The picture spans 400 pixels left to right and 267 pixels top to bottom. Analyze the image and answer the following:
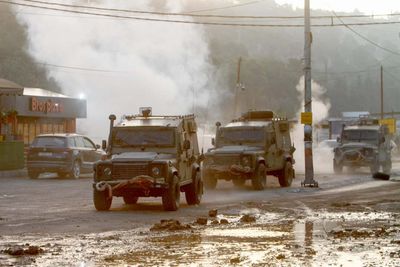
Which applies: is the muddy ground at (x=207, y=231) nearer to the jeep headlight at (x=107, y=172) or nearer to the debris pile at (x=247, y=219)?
the debris pile at (x=247, y=219)

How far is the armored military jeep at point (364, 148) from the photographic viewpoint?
124ft

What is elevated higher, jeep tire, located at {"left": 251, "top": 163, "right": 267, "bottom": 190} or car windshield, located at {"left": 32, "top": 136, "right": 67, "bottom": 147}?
car windshield, located at {"left": 32, "top": 136, "right": 67, "bottom": 147}

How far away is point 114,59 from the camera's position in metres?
60.1

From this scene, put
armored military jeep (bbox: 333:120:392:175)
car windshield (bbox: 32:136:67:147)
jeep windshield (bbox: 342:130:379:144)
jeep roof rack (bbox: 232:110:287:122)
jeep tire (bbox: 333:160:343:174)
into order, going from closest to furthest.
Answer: jeep roof rack (bbox: 232:110:287:122) → car windshield (bbox: 32:136:67:147) → armored military jeep (bbox: 333:120:392:175) → jeep windshield (bbox: 342:130:379:144) → jeep tire (bbox: 333:160:343:174)

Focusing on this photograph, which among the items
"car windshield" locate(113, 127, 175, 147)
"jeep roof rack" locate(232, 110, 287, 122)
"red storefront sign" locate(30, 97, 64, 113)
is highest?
"red storefront sign" locate(30, 97, 64, 113)

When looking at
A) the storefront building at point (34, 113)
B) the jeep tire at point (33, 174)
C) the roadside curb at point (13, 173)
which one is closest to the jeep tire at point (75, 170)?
the jeep tire at point (33, 174)

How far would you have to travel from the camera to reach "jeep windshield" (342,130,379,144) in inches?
1519

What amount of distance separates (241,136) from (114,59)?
33676 millimetres

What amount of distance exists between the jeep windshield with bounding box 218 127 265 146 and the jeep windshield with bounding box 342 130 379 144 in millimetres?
12496

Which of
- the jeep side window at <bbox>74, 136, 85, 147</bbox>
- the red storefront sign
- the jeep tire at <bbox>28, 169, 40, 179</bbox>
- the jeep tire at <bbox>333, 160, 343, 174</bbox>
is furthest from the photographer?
the red storefront sign

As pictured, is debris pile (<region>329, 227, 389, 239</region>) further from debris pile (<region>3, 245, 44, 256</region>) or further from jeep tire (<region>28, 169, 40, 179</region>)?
jeep tire (<region>28, 169, 40, 179</region>)

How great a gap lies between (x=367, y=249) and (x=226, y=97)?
3636 inches

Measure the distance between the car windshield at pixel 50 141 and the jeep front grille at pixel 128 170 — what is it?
45.9 ft

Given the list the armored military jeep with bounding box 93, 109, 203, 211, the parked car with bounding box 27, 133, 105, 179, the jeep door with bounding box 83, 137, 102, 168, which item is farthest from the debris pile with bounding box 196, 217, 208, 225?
the jeep door with bounding box 83, 137, 102, 168
